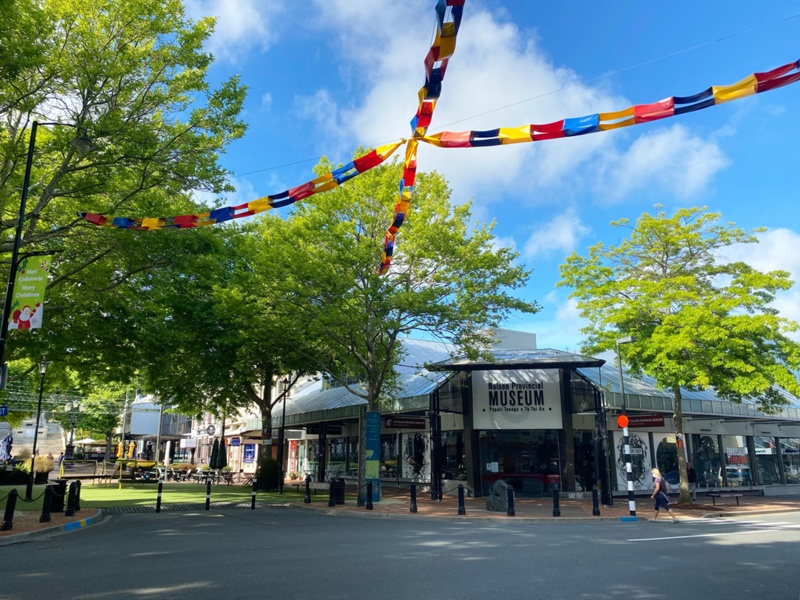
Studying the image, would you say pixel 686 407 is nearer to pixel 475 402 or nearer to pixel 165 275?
pixel 475 402

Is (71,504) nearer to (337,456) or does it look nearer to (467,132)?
(467,132)

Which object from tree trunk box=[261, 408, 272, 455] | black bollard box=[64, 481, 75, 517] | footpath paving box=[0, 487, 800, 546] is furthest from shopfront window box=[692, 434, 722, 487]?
black bollard box=[64, 481, 75, 517]

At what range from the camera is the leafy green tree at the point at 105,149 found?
1377 centimetres

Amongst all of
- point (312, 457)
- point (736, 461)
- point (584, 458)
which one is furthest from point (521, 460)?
point (312, 457)

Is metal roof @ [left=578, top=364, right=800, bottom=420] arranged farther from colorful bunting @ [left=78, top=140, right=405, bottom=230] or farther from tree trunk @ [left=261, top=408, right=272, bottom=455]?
colorful bunting @ [left=78, top=140, right=405, bottom=230]

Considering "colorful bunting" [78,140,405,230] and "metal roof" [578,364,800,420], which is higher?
"colorful bunting" [78,140,405,230]

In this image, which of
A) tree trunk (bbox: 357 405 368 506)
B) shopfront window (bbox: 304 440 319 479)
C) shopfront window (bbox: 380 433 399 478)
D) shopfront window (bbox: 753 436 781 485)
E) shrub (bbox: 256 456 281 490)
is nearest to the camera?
tree trunk (bbox: 357 405 368 506)

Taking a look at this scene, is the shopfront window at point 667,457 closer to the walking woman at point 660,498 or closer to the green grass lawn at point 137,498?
the walking woman at point 660,498

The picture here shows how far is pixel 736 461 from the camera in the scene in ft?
107

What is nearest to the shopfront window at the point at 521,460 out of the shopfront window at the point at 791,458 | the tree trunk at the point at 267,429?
the tree trunk at the point at 267,429

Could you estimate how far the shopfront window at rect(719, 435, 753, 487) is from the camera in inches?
1269

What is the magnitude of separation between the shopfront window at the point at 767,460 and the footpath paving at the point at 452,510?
9345 millimetres

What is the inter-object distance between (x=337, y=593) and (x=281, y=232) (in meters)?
16.3

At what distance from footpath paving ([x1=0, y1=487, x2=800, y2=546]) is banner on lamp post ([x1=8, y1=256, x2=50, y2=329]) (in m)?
4.75
